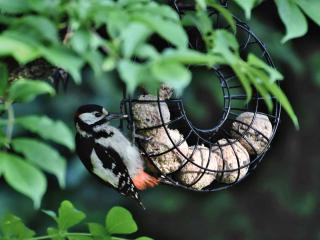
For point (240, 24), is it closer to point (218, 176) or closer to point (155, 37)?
point (155, 37)

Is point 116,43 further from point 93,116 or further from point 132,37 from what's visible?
point 93,116

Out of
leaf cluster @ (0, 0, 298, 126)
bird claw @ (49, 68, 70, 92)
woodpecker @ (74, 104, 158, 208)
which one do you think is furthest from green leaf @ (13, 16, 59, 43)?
woodpecker @ (74, 104, 158, 208)

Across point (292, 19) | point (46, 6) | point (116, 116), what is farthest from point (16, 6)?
point (116, 116)

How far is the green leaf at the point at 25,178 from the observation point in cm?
99

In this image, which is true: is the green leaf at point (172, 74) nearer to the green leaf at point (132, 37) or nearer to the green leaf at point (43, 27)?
the green leaf at point (132, 37)

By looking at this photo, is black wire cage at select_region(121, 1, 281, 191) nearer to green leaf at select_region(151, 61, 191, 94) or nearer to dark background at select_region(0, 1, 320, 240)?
green leaf at select_region(151, 61, 191, 94)

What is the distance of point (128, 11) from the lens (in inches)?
43.3

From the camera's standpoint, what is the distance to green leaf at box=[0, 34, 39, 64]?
0.97 m

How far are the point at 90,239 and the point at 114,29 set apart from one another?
58cm

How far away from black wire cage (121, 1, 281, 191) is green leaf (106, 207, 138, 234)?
0.82 ft

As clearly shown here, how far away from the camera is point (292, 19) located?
4.03 ft

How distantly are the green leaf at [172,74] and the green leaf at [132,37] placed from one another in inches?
1.3

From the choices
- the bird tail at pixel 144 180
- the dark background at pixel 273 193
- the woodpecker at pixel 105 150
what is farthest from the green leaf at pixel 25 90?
the dark background at pixel 273 193

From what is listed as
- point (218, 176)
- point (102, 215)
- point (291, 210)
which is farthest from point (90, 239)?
point (291, 210)
